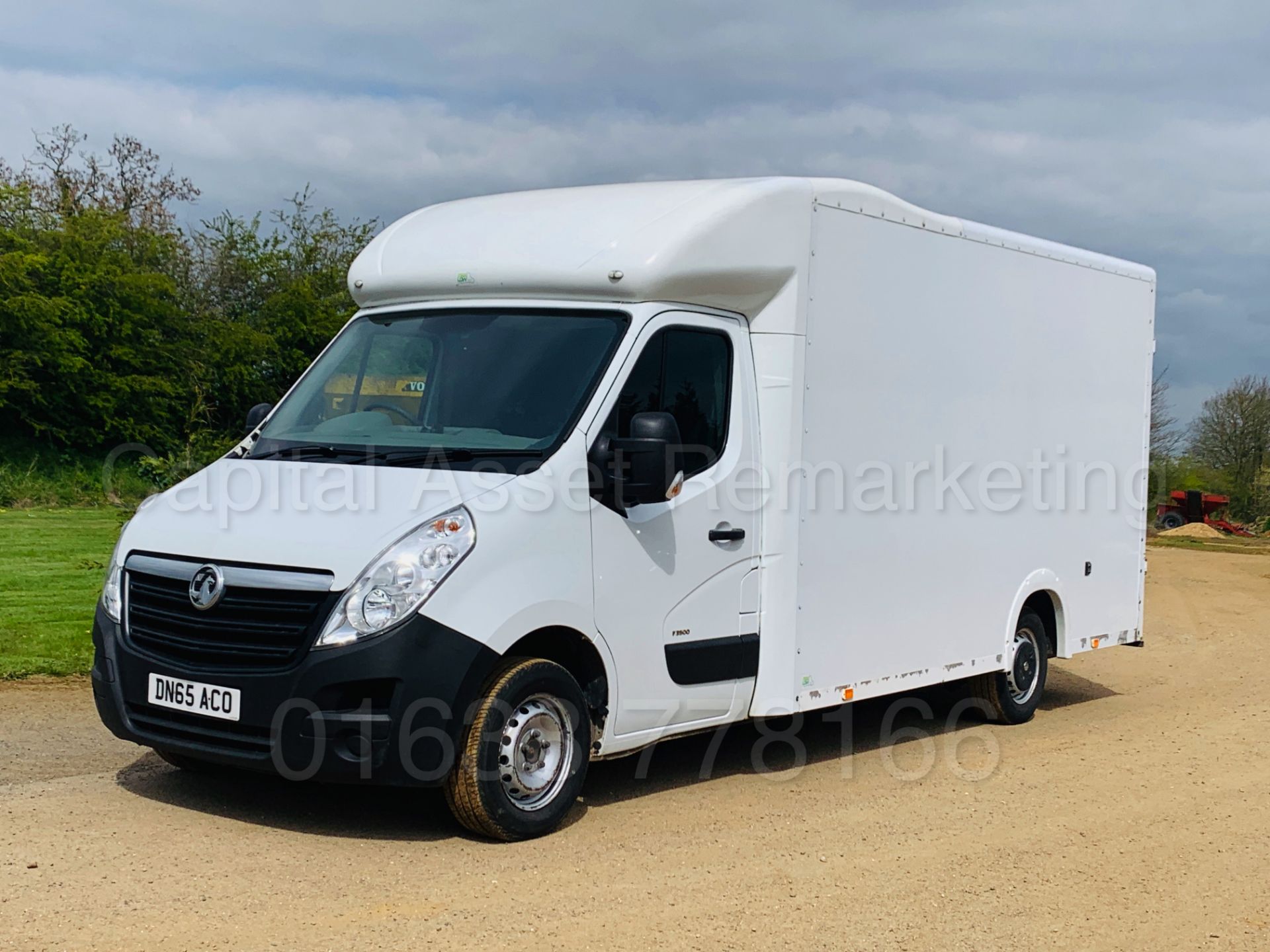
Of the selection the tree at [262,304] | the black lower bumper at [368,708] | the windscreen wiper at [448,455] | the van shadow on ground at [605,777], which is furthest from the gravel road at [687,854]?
the tree at [262,304]

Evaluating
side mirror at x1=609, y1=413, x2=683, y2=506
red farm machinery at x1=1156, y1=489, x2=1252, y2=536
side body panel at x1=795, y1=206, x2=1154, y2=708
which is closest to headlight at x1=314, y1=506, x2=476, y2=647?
side mirror at x1=609, y1=413, x2=683, y2=506

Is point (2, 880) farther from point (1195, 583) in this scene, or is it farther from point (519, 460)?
point (1195, 583)

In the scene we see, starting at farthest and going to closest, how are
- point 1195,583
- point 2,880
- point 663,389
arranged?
point 1195,583 < point 663,389 < point 2,880

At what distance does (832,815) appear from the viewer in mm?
7207

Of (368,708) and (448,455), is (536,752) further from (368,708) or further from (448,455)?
(448,455)

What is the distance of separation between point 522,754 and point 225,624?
1.40 meters

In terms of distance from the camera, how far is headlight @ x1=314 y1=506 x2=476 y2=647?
19.5 ft

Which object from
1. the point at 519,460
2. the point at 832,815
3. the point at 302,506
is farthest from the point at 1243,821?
the point at 302,506

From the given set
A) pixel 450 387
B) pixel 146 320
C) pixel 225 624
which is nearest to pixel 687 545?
pixel 450 387

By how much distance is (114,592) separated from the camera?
6656 millimetres

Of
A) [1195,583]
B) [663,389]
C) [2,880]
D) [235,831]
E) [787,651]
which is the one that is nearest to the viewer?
[2,880]

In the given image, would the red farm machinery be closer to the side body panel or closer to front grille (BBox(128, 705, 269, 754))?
the side body panel

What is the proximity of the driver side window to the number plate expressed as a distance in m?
2.10

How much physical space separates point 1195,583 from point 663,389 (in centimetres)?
1585
